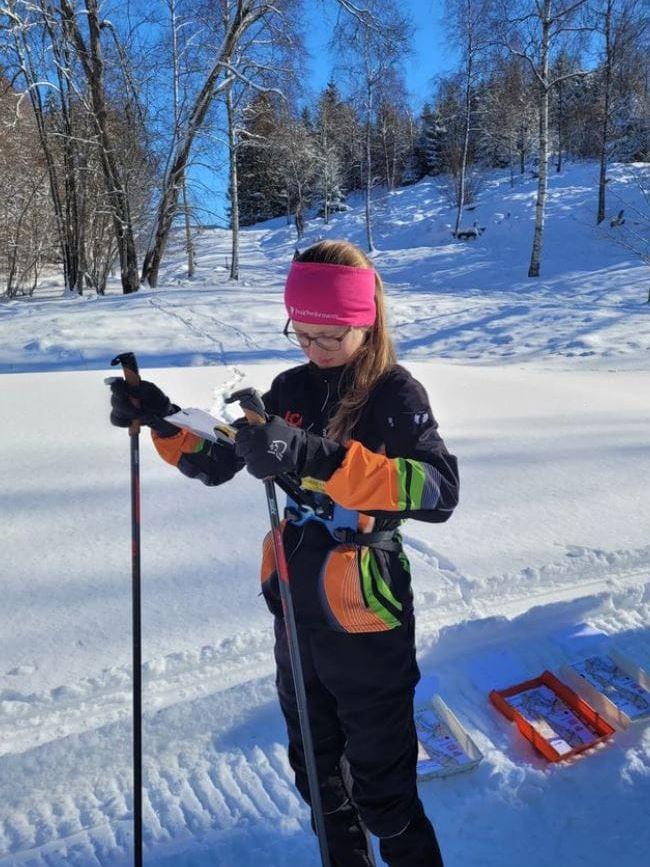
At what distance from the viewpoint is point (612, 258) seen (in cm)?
1953

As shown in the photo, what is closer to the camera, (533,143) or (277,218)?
(533,143)

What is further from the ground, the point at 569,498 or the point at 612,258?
the point at 612,258

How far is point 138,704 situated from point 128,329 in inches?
326

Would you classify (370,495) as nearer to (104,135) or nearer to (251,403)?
(251,403)

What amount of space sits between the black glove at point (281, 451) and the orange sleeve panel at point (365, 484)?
0.03 metres

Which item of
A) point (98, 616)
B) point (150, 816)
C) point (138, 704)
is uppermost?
point (138, 704)

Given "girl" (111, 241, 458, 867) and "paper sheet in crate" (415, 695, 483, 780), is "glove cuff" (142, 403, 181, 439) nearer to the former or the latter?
"girl" (111, 241, 458, 867)

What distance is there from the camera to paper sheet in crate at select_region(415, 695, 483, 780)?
209 centimetres

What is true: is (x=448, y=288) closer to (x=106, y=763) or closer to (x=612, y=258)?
(x=612, y=258)

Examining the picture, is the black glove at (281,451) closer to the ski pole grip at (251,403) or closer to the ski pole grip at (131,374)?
the ski pole grip at (251,403)

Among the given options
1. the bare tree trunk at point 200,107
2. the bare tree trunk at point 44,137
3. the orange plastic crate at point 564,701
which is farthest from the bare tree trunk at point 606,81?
the orange plastic crate at point 564,701

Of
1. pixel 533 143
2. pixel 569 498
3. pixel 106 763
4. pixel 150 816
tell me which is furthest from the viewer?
pixel 533 143

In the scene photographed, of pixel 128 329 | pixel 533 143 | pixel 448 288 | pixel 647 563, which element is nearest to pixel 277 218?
pixel 533 143

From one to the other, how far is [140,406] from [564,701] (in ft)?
6.31
